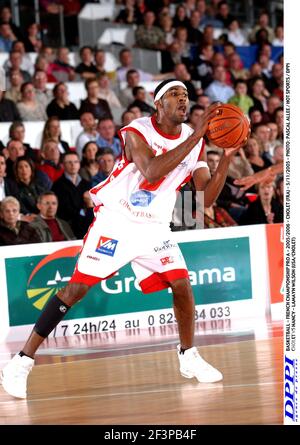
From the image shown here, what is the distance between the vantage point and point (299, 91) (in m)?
4.88

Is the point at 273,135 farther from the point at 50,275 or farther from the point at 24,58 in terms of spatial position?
the point at 50,275

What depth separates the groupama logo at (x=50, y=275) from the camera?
10.6 metres

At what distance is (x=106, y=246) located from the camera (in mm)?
7496

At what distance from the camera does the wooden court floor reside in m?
6.64

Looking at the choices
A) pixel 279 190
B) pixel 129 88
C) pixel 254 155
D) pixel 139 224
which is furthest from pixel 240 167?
pixel 139 224

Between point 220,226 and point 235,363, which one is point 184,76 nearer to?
point 220,226

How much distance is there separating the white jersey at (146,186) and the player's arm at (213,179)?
77 mm

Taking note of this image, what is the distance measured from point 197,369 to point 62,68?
907 centimetres

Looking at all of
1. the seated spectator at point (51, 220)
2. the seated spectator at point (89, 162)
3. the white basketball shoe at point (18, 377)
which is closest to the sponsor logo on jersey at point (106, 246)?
the white basketball shoe at point (18, 377)

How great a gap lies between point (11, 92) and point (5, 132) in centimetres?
101

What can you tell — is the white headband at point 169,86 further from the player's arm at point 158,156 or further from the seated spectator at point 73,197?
the seated spectator at point 73,197

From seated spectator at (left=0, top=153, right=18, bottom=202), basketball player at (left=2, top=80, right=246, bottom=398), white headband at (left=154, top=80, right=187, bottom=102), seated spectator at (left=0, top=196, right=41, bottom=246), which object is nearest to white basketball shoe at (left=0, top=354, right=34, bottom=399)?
basketball player at (left=2, top=80, right=246, bottom=398)

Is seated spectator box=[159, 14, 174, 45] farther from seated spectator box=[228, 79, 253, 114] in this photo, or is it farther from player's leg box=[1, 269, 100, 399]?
player's leg box=[1, 269, 100, 399]

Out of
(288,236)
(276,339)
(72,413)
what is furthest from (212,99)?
(288,236)
